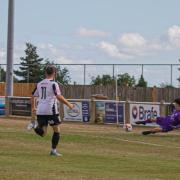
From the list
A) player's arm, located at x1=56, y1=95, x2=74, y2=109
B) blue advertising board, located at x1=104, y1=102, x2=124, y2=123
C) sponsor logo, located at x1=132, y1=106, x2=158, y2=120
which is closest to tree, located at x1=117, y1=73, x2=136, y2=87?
blue advertising board, located at x1=104, y1=102, x2=124, y2=123

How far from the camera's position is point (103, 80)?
51781 mm

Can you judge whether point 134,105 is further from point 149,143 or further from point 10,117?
point 149,143

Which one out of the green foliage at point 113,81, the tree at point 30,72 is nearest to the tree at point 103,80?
the green foliage at point 113,81

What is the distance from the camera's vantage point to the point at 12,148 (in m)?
16.4

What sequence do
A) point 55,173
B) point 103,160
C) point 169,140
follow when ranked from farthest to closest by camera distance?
1. point 169,140
2. point 103,160
3. point 55,173

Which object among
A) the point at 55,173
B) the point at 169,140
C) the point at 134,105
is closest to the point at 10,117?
the point at 134,105

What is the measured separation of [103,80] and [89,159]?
37.7 m

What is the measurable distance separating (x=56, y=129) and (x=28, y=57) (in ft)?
194

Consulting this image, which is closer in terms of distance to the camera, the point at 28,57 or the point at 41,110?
the point at 41,110

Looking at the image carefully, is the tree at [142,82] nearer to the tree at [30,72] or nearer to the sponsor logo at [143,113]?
the tree at [30,72]

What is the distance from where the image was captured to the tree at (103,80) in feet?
170

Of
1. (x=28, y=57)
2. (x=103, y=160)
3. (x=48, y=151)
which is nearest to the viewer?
(x=103, y=160)

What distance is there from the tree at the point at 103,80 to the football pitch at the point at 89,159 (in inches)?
1206

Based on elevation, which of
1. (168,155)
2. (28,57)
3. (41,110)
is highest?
(28,57)
